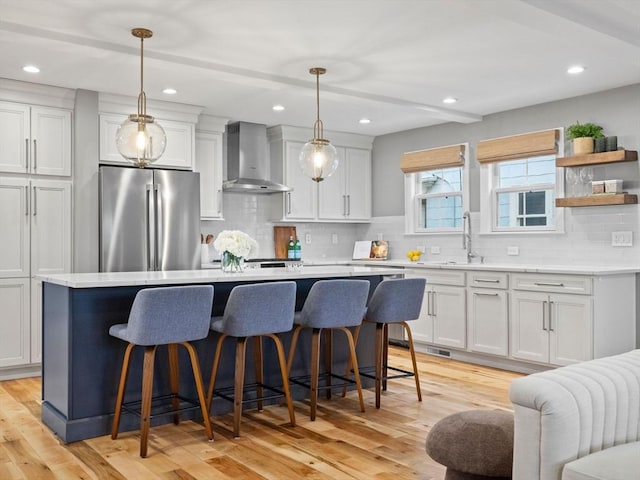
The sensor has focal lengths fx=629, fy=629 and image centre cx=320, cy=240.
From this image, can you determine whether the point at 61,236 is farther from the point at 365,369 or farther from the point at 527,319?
the point at 527,319

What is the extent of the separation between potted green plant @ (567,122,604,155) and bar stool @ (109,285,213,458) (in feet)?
11.7

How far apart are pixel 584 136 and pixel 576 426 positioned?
13.1 feet

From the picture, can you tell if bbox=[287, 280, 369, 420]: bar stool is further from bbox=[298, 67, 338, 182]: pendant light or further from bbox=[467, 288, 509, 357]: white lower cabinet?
bbox=[467, 288, 509, 357]: white lower cabinet

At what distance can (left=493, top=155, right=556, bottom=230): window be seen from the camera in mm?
5934

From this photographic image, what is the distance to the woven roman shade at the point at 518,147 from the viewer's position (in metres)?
5.76

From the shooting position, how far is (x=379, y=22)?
383 cm

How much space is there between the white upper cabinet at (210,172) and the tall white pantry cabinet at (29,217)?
1374 millimetres

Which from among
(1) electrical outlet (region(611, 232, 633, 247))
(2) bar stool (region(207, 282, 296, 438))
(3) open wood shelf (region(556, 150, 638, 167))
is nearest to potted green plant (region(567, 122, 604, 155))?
(3) open wood shelf (region(556, 150, 638, 167))

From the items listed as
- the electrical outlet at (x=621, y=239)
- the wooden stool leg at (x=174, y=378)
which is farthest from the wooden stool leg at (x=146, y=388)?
the electrical outlet at (x=621, y=239)

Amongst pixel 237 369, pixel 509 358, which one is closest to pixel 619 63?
pixel 509 358

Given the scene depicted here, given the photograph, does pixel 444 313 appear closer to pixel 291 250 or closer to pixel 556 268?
pixel 556 268

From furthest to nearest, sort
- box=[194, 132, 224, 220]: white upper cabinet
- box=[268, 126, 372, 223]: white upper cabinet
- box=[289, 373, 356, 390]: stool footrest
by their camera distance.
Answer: box=[268, 126, 372, 223]: white upper cabinet < box=[194, 132, 224, 220]: white upper cabinet < box=[289, 373, 356, 390]: stool footrest

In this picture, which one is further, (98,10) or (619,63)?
(619,63)

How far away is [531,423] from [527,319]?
350 centimetres
